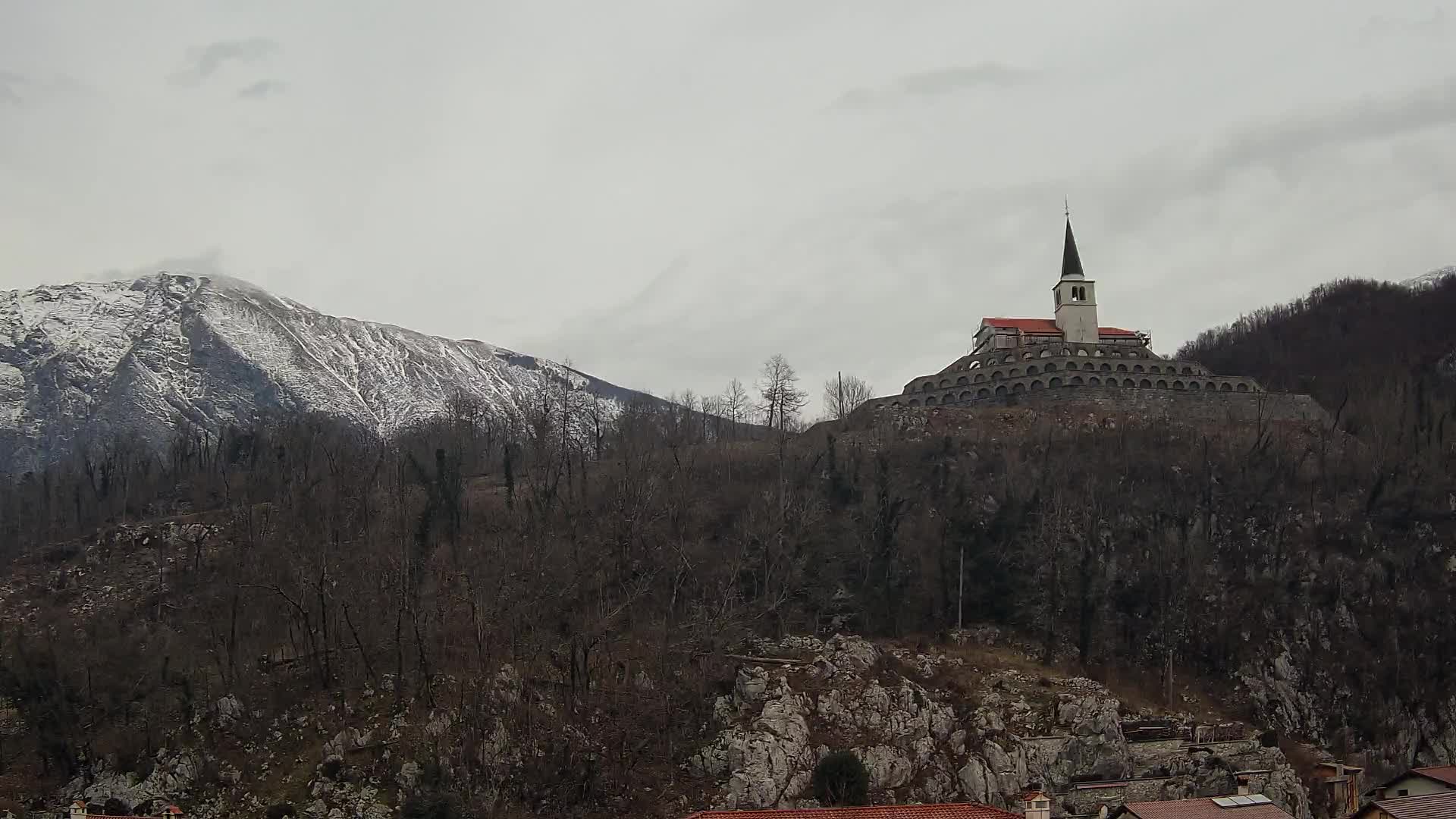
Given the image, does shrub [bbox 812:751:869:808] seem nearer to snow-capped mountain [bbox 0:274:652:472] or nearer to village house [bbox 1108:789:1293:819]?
village house [bbox 1108:789:1293:819]

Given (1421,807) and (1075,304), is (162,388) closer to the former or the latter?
(1075,304)

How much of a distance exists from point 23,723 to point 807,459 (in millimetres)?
44678

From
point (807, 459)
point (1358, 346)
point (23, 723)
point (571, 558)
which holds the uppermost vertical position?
point (1358, 346)

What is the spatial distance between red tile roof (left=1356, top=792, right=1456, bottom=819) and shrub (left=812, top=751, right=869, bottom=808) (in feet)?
62.1

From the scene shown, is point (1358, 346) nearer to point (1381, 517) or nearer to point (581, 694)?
point (1381, 517)

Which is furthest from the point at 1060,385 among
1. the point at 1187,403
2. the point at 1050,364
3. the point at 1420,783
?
the point at 1420,783

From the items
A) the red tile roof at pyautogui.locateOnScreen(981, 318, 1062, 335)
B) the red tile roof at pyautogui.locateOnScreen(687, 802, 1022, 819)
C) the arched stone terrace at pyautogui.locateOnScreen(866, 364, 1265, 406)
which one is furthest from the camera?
the red tile roof at pyautogui.locateOnScreen(981, 318, 1062, 335)

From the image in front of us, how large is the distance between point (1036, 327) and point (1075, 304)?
3532 millimetres

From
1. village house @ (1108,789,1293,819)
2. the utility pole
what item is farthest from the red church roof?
village house @ (1108,789,1293,819)

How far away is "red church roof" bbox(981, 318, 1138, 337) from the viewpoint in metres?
97.1

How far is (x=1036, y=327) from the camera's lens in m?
98.1

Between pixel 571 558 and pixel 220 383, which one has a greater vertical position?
pixel 220 383

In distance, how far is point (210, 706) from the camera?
54.7m

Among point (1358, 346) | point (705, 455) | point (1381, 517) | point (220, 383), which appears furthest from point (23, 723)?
point (220, 383)
